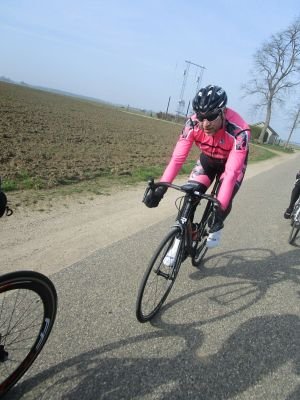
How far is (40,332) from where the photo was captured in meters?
Answer: 2.83

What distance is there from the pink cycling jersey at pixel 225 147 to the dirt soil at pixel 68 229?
1.75 metres

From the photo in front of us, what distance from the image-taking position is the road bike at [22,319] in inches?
96.3

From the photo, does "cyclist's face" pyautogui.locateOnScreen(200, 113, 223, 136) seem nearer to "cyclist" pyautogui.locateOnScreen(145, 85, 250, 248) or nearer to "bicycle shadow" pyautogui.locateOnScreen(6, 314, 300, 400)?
"cyclist" pyautogui.locateOnScreen(145, 85, 250, 248)

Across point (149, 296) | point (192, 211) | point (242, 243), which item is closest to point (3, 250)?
point (149, 296)

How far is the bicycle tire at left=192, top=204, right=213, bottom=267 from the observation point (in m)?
4.63

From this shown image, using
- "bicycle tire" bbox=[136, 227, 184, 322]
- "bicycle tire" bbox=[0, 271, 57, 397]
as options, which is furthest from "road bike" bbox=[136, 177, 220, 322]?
"bicycle tire" bbox=[0, 271, 57, 397]

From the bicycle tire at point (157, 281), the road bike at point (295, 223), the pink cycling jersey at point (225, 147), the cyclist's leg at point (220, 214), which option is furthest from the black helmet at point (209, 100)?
the road bike at point (295, 223)

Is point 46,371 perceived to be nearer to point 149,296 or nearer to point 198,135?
point 149,296

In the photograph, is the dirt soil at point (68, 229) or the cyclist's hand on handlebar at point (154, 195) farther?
the dirt soil at point (68, 229)

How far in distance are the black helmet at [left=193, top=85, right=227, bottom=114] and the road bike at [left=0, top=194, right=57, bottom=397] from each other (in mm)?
2071

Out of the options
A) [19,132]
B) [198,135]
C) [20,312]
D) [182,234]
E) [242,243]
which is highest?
[198,135]

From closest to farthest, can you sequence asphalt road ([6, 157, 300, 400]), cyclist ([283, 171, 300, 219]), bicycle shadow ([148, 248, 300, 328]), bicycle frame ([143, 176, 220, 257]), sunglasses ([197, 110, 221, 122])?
1. asphalt road ([6, 157, 300, 400])
2. bicycle frame ([143, 176, 220, 257])
3. sunglasses ([197, 110, 221, 122])
4. bicycle shadow ([148, 248, 300, 328])
5. cyclist ([283, 171, 300, 219])

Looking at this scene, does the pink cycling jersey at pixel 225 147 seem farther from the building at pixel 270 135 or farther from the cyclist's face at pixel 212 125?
the building at pixel 270 135

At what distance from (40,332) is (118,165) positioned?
971cm
